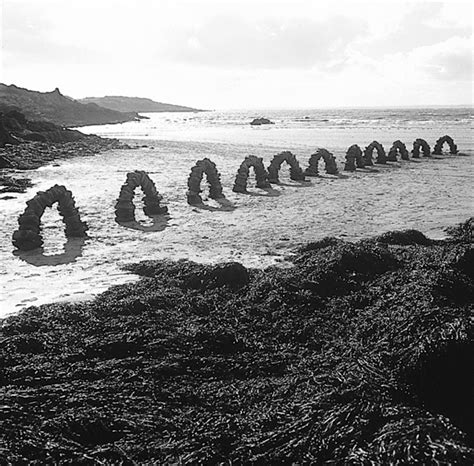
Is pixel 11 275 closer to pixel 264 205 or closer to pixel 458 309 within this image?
pixel 458 309

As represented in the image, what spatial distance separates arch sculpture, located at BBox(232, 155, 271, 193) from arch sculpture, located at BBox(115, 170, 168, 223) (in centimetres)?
357

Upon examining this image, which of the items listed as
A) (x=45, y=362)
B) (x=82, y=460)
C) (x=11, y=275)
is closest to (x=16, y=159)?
(x=11, y=275)

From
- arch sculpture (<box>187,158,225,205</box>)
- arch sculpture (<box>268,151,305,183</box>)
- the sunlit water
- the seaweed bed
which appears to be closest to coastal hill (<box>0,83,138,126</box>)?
the sunlit water

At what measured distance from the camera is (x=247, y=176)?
636 inches

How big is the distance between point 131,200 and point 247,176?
16.2 feet

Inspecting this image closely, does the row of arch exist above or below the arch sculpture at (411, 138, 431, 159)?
below

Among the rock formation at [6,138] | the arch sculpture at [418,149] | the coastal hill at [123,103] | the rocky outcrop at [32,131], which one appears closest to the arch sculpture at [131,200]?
the arch sculpture at [418,149]

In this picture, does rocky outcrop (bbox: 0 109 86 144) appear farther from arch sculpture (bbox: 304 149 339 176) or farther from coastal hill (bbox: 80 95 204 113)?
coastal hill (bbox: 80 95 204 113)

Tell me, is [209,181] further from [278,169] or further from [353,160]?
[353,160]

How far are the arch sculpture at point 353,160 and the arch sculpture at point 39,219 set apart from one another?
12586mm

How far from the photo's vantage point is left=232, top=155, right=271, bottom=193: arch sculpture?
52.1 feet

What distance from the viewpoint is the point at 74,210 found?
10602mm

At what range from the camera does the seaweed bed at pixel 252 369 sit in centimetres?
330

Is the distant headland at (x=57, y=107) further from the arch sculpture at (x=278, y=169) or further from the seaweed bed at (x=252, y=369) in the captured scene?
the seaweed bed at (x=252, y=369)
